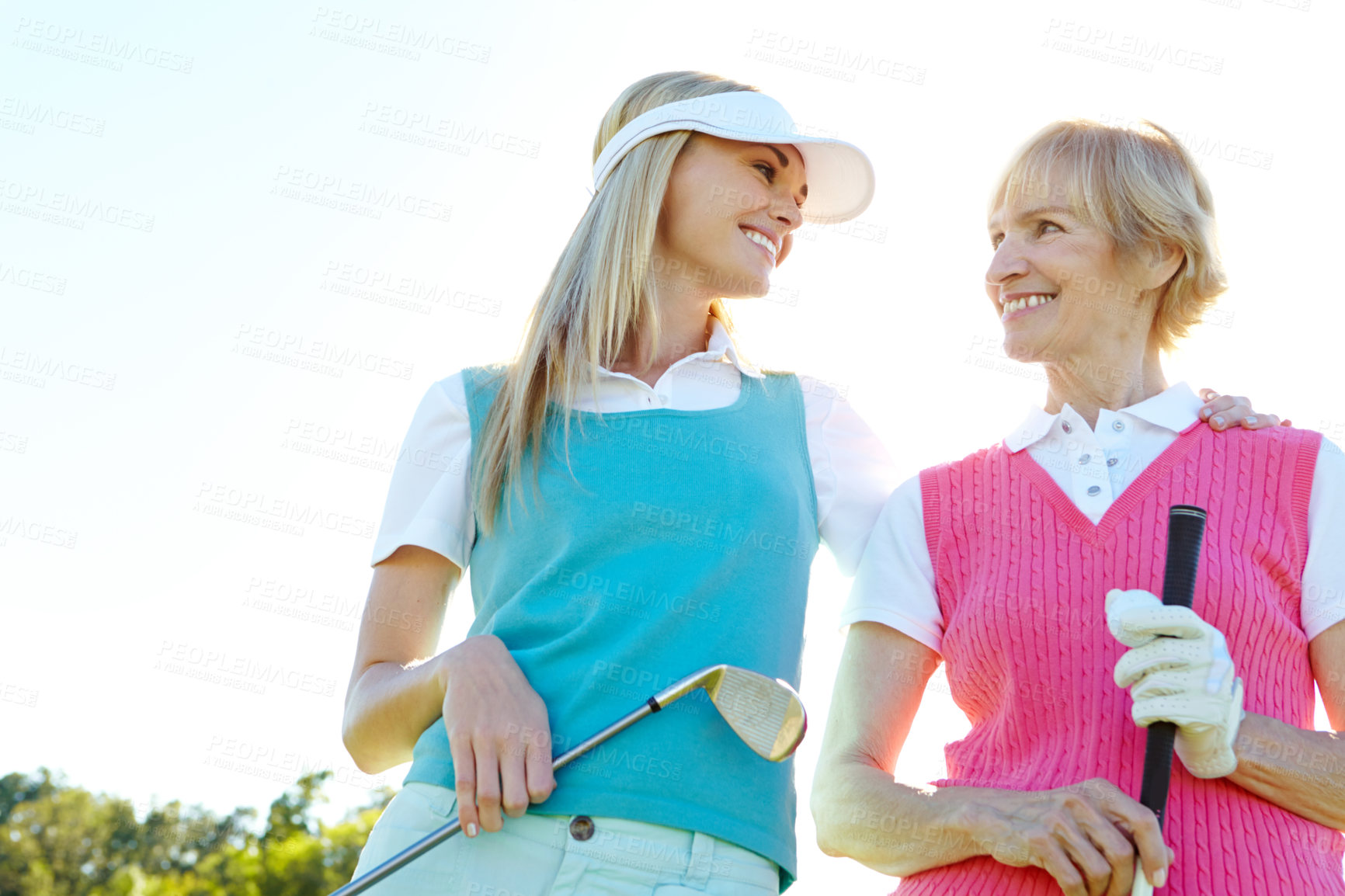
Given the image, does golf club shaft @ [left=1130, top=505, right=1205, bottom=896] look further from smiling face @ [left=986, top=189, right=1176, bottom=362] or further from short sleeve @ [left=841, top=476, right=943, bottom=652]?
smiling face @ [left=986, top=189, right=1176, bottom=362]

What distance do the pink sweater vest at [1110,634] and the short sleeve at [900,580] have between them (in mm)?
40

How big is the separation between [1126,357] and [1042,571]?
2.62 feet

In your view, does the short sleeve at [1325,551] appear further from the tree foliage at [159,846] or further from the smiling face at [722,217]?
the tree foliage at [159,846]

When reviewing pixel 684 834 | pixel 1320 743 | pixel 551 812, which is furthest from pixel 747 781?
pixel 1320 743

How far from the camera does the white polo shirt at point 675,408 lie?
3180 mm

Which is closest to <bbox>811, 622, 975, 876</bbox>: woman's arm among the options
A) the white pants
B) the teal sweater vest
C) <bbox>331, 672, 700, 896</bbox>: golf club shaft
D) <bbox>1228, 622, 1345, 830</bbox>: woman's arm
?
the teal sweater vest

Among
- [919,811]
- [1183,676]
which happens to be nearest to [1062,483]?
[1183,676]

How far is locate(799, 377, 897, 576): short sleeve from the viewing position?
335 centimetres

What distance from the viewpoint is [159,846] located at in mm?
42531

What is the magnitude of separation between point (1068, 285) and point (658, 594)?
1.48 meters

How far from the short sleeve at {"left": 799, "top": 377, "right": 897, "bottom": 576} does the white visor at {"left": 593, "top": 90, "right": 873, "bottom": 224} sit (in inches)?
29.6

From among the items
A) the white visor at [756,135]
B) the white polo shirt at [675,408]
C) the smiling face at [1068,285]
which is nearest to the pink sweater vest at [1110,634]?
the white polo shirt at [675,408]

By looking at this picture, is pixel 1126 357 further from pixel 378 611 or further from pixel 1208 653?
pixel 378 611

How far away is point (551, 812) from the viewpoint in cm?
262
